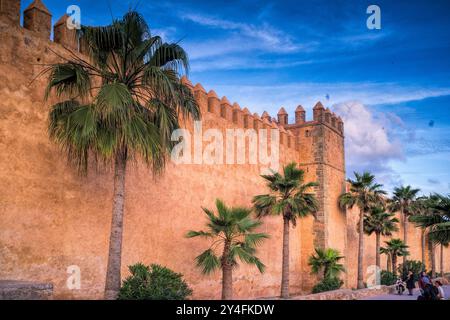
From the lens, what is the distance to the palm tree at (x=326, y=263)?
862 inches

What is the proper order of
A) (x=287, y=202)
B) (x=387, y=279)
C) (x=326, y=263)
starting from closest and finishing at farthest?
(x=287, y=202) → (x=326, y=263) → (x=387, y=279)

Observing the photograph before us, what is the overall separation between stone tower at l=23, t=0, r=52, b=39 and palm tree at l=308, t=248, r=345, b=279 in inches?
626

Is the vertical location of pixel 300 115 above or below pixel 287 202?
above

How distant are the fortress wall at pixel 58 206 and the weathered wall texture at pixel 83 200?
0.07ft

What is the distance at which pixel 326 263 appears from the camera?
22109 mm

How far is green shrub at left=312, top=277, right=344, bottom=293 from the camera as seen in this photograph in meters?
20.4

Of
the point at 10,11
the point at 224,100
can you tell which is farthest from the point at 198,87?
the point at 10,11

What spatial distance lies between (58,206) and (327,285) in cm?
1343

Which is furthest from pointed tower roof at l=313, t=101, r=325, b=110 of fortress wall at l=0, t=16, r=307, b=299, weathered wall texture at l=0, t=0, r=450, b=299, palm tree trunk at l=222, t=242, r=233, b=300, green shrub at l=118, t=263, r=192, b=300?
green shrub at l=118, t=263, r=192, b=300

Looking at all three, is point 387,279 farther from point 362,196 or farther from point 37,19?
point 37,19

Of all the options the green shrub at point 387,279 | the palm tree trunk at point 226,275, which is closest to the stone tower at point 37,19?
the palm tree trunk at point 226,275
